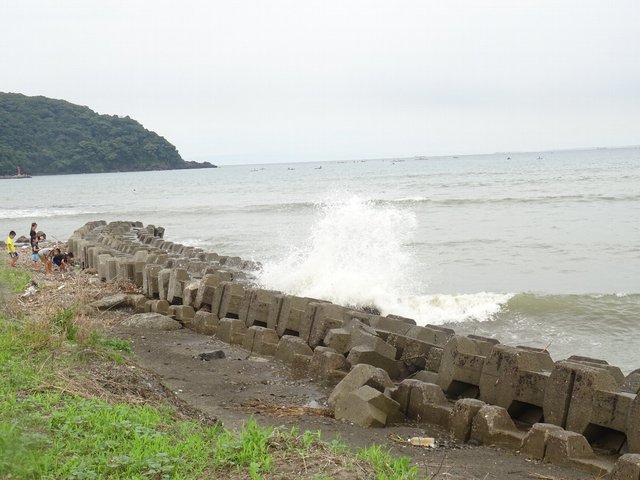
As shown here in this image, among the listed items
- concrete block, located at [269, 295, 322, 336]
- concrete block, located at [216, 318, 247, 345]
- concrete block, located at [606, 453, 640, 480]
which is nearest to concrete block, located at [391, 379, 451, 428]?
concrete block, located at [606, 453, 640, 480]

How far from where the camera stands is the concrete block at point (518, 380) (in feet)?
23.4

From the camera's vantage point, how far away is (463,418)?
23.1ft

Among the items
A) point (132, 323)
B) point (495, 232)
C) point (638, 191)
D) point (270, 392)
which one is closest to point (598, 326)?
point (270, 392)

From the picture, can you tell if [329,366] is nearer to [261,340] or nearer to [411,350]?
[411,350]

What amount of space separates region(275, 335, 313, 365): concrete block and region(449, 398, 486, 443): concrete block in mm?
2949

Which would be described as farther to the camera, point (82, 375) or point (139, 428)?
point (82, 375)

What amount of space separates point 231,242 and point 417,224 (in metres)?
8.80

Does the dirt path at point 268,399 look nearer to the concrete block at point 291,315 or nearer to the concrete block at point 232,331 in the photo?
the concrete block at point 232,331

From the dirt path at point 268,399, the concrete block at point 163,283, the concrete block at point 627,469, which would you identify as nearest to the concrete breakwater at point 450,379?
the concrete block at point 627,469

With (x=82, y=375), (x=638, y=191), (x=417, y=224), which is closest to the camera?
(x=82, y=375)

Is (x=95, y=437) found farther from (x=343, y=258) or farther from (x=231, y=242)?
(x=231, y=242)

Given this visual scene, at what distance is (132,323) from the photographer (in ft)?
39.8

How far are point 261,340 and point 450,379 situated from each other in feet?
11.6

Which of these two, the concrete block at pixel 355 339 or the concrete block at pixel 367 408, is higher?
the concrete block at pixel 355 339
